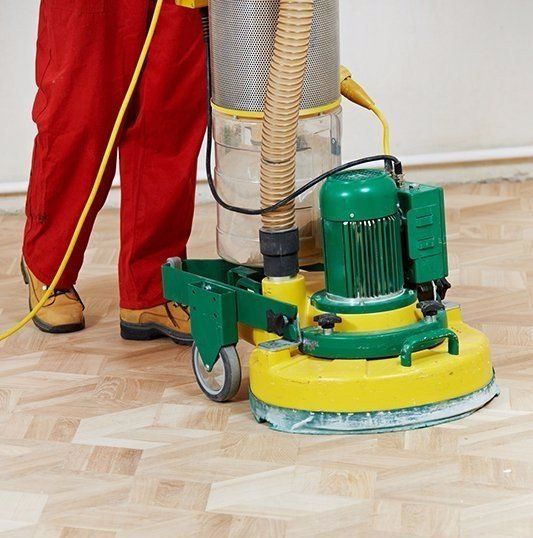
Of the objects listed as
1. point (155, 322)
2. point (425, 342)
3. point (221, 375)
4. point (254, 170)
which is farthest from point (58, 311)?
point (425, 342)

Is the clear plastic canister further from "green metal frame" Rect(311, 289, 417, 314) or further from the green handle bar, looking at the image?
the green handle bar

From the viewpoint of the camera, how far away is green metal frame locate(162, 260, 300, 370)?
2.07 m

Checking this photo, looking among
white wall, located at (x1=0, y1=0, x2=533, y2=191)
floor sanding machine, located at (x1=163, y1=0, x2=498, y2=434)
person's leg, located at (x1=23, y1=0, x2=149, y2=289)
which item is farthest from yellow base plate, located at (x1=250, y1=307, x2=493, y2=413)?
white wall, located at (x1=0, y1=0, x2=533, y2=191)

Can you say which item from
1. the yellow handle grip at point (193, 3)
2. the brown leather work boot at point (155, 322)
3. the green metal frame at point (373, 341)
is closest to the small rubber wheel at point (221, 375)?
the green metal frame at point (373, 341)

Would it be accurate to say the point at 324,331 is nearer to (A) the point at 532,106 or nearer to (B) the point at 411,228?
(B) the point at 411,228

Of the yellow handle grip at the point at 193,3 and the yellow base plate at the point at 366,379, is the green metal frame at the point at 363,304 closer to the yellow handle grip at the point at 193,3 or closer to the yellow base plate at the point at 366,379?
the yellow base plate at the point at 366,379

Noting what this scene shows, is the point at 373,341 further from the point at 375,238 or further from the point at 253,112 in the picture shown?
the point at 253,112

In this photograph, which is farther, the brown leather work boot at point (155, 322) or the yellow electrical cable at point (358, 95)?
the brown leather work boot at point (155, 322)

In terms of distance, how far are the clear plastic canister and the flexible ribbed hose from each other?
0.11m

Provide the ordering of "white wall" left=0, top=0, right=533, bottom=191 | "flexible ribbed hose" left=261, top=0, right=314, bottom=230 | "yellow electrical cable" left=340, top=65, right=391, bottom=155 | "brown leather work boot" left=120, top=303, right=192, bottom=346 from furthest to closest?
1. "white wall" left=0, top=0, right=533, bottom=191
2. "brown leather work boot" left=120, top=303, right=192, bottom=346
3. "yellow electrical cable" left=340, top=65, right=391, bottom=155
4. "flexible ribbed hose" left=261, top=0, right=314, bottom=230

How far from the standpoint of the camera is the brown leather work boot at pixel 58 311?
2568mm

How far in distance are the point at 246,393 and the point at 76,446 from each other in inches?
13.3

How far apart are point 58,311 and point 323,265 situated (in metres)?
0.66

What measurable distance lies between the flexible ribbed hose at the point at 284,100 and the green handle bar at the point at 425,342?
0.98ft
